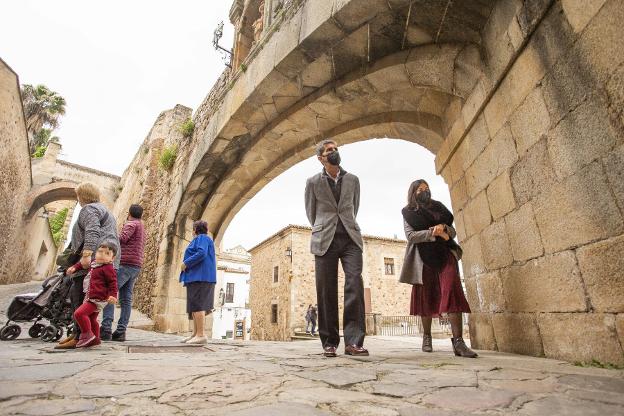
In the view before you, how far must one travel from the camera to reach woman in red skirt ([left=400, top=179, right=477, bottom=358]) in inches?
101

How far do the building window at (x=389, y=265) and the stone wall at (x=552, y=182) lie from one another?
54.4ft

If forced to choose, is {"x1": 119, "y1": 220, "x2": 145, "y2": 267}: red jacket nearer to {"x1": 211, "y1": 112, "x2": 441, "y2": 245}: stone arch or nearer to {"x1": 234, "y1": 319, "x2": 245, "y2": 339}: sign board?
{"x1": 211, "y1": 112, "x2": 441, "y2": 245}: stone arch

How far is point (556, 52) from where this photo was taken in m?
1.93

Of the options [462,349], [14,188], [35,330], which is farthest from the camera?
[14,188]

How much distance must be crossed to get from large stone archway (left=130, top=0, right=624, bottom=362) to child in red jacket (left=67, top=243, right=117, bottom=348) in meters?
2.67

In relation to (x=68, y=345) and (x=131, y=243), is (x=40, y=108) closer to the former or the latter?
(x=131, y=243)

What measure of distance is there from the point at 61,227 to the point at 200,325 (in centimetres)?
2183

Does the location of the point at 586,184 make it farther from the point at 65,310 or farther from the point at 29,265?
the point at 29,265

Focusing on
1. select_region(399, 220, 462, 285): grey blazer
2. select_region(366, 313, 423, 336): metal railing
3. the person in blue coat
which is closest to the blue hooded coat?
the person in blue coat

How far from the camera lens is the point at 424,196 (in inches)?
111

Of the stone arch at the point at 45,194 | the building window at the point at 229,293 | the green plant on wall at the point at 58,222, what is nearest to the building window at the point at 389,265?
the stone arch at the point at 45,194

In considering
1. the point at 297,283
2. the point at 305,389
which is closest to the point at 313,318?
the point at 297,283

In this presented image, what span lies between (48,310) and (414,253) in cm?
365

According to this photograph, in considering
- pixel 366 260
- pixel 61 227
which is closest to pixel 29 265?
pixel 61 227
